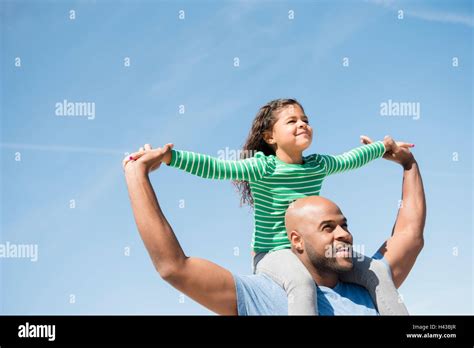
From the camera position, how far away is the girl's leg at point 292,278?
11.4ft

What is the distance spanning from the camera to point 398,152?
4781mm

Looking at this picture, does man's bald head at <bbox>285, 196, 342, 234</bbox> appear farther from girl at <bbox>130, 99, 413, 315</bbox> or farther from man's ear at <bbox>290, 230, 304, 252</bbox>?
girl at <bbox>130, 99, 413, 315</bbox>

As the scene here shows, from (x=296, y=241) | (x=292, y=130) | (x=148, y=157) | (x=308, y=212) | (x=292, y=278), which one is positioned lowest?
(x=292, y=278)

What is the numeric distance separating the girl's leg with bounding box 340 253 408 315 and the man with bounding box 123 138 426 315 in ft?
0.16

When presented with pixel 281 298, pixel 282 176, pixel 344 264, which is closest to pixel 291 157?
pixel 282 176

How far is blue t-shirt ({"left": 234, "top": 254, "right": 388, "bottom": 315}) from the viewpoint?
11.5 feet

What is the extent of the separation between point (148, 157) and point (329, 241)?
4.02 ft

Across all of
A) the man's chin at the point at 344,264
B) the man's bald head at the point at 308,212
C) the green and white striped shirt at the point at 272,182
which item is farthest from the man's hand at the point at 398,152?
the man's chin at the point at 344,264

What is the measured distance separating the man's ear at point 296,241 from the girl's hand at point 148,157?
0.95 m

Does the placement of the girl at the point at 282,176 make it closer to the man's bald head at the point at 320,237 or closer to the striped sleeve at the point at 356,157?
the striped sleeve at the point at 356,157

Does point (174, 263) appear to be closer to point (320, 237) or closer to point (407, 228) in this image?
point (320, 237)

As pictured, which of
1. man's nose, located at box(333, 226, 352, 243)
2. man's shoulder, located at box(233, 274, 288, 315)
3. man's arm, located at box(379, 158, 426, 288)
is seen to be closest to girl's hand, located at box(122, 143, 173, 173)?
man's shoulder, located at box(233, 274, 288, 315)
